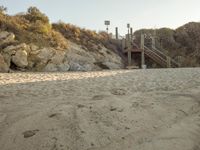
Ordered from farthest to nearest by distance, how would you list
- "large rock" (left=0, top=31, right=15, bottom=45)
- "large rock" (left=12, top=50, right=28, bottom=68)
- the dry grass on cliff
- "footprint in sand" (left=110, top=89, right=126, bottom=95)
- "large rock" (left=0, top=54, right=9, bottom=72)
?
the dry grass on cliff → "large rock" (left=0, top=31, right=15, bottom=45) → "large rock" (left=12, top=50, right=28, bottom=68) → "large rock" (left=0, top=54, right=9, bottom=72) → "footprint in sand" (left=110, top=89, right=126, bottom=95)

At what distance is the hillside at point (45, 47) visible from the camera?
1544 cm

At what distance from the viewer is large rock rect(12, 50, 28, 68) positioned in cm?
1513

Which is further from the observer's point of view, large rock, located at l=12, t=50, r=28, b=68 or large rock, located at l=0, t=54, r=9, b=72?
large rock, located at l=12, t=50, r=28, b=68

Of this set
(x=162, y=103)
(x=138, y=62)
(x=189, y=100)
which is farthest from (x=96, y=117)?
(x=138, y=62)

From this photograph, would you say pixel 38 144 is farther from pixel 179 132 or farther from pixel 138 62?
pixel 138 62

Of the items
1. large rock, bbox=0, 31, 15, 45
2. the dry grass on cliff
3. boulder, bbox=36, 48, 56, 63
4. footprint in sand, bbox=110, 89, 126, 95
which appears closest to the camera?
footprint in sand, bbox=110, 89, 126, 95

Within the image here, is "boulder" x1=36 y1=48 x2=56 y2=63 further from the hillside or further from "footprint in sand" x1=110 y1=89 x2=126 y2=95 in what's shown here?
"footprint in sand" x1=110 y1=89 x2=126 y2=95

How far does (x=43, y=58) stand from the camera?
16.4 meters

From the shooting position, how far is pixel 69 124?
4.64m

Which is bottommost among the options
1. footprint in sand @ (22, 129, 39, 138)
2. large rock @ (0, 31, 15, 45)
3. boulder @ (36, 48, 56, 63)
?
footprint in sand @ (22, 129, 39, 138)

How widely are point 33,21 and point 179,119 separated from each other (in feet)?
53.1

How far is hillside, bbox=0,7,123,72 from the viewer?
50.6 ft

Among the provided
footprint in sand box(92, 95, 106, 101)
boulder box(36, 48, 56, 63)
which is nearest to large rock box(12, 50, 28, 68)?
boulder box(36, 48, 56, 63)

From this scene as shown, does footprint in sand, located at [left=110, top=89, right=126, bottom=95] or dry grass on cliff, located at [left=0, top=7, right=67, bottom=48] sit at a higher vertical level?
dry grass on cliff, located at [left=0, top=7, right=67, bottom=48]
